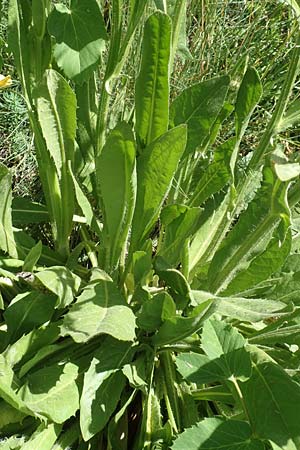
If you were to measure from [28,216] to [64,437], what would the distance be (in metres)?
0.60

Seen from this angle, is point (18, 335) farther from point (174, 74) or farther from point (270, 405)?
point (174, 74)

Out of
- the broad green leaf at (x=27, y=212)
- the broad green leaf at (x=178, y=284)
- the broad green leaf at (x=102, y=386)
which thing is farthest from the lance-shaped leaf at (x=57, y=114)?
the broad green leaf at (x=102, y=386)

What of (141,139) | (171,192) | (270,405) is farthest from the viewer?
(171,192)

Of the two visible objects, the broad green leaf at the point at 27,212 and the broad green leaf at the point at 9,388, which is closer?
the broad green leaf at the point at 9,388

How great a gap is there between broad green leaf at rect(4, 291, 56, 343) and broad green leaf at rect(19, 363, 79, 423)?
0.11m

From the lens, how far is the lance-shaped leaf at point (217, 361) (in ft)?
4.16

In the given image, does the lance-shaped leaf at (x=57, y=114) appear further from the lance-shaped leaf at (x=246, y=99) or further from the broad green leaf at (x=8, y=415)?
the broad green leaf at (x=8, y=415)

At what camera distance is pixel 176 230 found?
161 centimetres

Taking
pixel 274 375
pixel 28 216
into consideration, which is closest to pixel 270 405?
pixel 274 375

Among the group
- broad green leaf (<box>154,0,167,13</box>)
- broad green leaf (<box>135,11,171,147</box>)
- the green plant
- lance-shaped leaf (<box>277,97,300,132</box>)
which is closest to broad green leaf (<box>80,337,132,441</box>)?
the green plant

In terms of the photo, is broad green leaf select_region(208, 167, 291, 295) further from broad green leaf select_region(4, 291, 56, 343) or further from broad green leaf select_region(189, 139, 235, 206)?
broad green leaf select_region(4, 291, 56, 343)

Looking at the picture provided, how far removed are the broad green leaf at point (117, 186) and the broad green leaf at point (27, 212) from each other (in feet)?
0.82

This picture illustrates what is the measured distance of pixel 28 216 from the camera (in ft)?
5.90

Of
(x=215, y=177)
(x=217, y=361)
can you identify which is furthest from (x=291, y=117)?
(x=217, y=361)
